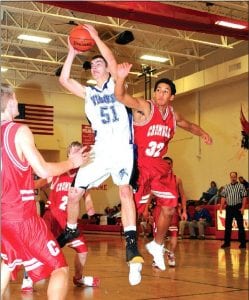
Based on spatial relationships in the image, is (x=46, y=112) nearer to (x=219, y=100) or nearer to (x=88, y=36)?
(x=88, y=36)

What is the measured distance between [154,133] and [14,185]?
1727 millimetres

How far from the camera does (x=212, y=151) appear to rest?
50.7ft

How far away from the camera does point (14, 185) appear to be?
3170 millimetres

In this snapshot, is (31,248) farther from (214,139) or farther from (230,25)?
(214,139)

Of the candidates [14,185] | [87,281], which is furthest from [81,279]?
[14,185]

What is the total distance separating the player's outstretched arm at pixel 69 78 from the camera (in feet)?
12.6

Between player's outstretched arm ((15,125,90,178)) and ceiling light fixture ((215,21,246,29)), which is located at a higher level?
ceiling light fixture ((215,21,246,29))

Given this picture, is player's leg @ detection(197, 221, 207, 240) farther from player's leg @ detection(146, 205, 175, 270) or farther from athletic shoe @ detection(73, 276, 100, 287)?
player's leg @ detection(146, 205, 175, 270)

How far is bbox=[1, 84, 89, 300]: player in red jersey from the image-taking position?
9.97ft

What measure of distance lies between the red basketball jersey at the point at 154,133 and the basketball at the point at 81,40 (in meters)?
1.00

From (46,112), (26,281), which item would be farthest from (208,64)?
(26,281)

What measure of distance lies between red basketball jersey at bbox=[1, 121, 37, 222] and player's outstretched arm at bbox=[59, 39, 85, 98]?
0.96m

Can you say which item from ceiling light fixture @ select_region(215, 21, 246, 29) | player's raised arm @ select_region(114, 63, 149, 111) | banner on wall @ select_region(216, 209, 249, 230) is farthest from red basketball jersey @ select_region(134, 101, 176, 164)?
banner on wall @ select_region(216, 209, 249, 230)

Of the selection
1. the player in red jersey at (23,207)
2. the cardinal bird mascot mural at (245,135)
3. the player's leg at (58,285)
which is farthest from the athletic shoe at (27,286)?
the cardinal bird mascot mural at (245,135)
